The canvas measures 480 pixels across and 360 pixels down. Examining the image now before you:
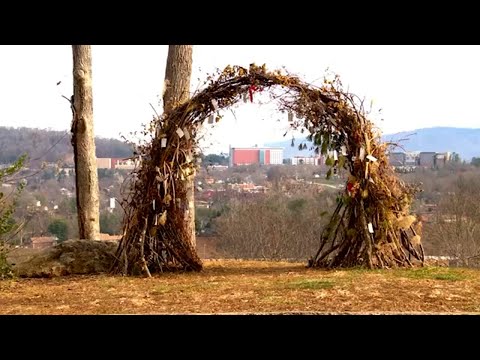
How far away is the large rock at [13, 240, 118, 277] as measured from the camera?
5.55 m

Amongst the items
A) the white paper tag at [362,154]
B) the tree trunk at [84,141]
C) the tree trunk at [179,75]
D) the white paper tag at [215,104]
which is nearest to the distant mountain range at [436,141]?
the white paper tag at [362,154]

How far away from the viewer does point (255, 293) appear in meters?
4.24

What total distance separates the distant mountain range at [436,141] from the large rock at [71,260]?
7.06 ft

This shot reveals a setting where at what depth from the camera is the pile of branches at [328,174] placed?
5.42 metres

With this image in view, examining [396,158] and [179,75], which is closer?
[396,158]

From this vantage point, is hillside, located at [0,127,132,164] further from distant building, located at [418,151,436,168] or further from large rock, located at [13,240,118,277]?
distant building, located at [418,151,436,168]

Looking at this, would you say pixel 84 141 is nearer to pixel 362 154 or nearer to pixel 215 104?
pixel 215 104

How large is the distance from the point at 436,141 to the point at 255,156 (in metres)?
2.27

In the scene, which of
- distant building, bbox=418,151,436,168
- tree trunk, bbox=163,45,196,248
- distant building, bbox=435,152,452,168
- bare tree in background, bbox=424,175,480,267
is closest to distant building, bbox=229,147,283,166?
tree trunk, bbox=163,45,196,248

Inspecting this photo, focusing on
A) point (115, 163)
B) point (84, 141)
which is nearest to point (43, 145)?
point (84, 141)

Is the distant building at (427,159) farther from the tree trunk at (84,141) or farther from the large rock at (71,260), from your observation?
the tree trunk at (84,141)

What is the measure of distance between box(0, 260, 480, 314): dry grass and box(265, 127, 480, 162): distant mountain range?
1289 mm
